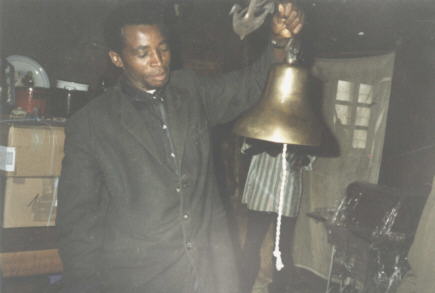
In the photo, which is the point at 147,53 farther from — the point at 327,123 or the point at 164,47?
the point at 327,123

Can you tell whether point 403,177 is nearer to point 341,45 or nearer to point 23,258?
point 341,45

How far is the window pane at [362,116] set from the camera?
14.3 ft

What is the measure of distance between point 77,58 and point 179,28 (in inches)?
51.0

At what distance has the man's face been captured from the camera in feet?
5.98

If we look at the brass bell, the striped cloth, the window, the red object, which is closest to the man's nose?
the brass bell

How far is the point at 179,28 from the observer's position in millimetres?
4969

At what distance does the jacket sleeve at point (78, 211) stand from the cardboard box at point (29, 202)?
1.18m

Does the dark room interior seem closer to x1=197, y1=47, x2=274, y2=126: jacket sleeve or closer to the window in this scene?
the window

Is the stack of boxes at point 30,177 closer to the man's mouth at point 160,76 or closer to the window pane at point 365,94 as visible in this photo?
the man's mouth at point 160,76

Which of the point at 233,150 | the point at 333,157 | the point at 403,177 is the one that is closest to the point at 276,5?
the point at 403,177

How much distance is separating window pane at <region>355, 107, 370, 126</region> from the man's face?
3085mm

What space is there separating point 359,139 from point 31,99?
3.32 meters

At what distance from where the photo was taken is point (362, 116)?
14.4 ft

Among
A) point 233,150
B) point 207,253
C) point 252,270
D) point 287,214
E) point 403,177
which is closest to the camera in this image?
point 207,253
